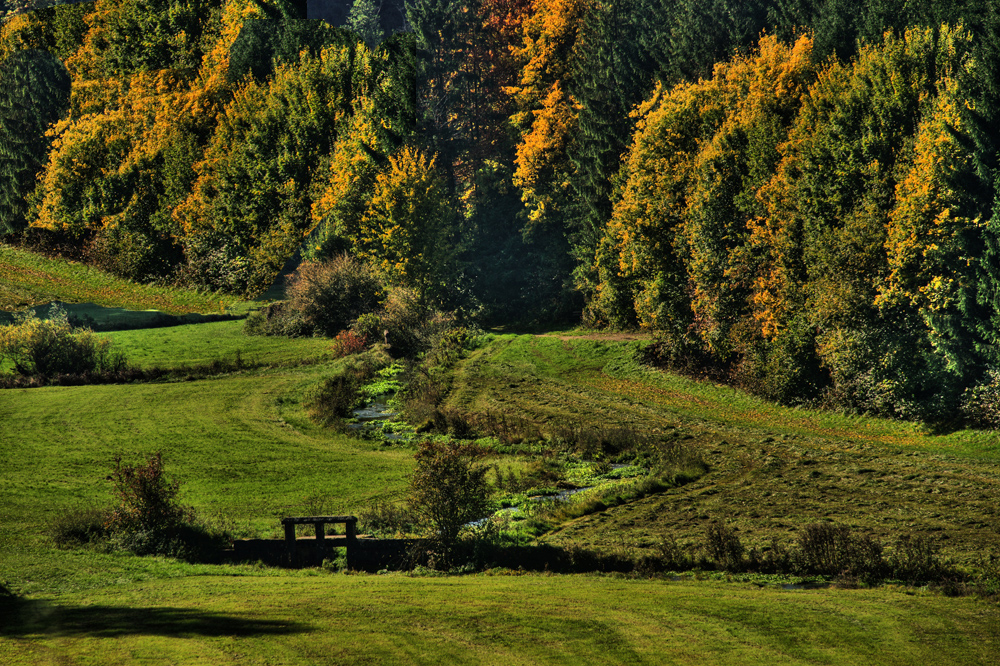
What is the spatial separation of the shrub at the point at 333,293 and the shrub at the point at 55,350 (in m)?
2.72

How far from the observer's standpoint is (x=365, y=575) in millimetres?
19203

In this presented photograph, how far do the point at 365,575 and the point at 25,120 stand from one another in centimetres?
1567

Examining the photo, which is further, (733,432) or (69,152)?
(733,432)

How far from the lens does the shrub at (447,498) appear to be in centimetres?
2170

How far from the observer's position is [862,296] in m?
35.6

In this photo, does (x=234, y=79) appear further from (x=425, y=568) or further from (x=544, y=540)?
(x=544, y=540)

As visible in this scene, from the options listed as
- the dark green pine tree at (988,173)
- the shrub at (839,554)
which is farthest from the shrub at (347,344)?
the dark green pine tree at (988,173)

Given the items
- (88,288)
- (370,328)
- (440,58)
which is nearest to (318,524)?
(88,288)

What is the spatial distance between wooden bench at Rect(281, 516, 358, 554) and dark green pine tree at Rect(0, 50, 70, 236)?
1504 cm

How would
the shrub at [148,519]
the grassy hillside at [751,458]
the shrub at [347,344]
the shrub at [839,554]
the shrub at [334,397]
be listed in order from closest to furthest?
the shrub at [148,519]
the shrub at [839,554]
the grassy hillside at [751,458]
the shrub at [334,397]
the shrub at [347,344]

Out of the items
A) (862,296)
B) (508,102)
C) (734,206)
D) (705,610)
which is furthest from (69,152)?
(508,102)

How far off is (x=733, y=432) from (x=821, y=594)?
55.3ft

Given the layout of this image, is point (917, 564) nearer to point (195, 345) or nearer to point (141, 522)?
point (195, 345)

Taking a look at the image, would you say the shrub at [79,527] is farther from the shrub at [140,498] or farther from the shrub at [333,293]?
the shrub at [333,293]
